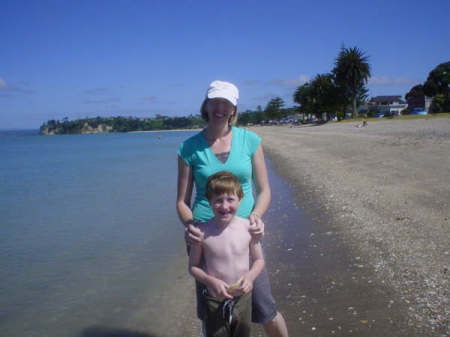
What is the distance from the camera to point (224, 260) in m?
2.41

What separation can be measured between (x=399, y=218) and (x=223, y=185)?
214 inches

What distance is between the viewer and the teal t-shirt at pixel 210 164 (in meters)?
2.54

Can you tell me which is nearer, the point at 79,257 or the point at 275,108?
the point at 79,257

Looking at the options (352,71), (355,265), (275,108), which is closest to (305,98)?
(352,71)

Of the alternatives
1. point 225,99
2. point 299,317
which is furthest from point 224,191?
point 299,317

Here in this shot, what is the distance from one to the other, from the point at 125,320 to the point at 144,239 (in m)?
3.62

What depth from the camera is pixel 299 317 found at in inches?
157

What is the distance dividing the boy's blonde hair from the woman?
10 centimetres

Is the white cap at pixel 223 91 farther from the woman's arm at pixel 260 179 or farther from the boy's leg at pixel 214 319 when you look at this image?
the boy's leg at pixel 214 319

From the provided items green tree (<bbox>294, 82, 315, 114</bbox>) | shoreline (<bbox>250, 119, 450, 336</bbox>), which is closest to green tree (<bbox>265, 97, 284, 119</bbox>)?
green tree (<bbox>294, 82, 315, 114</bbox>)

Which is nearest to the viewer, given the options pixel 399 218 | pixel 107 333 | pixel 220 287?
pixel 220 287

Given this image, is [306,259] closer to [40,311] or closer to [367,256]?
[367,256]

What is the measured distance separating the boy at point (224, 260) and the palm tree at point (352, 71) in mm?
68911

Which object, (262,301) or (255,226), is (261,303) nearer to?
(262,301)
